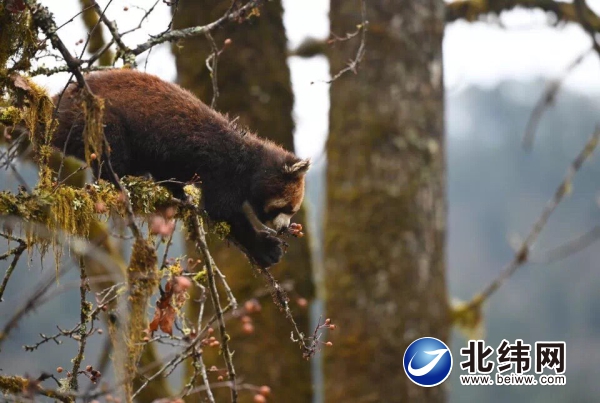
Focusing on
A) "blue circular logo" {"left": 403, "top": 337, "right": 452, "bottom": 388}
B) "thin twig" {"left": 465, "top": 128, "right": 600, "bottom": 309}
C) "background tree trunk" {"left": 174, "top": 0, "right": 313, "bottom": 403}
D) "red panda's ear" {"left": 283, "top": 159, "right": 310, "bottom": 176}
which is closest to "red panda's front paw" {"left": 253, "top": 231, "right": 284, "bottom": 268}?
"red panda's ear" {"left": 283, "top": 159, "right": 310, "bottom": 176}

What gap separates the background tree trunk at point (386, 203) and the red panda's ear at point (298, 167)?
361 cm

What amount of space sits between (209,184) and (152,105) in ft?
2.78

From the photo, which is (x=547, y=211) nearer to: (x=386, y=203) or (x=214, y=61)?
(x=386, y=203)

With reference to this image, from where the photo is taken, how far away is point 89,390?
2.93 m

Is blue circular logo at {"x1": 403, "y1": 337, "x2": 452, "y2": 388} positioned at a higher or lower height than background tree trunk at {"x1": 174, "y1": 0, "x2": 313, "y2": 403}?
lower

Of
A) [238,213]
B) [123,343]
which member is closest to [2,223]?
[123,343]

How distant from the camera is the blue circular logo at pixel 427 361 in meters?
9.59

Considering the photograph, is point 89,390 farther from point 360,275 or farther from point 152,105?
point 360,275

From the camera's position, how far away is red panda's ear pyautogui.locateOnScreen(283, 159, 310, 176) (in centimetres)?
703

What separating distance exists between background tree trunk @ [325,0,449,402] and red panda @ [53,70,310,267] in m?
3.51

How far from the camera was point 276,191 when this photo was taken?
714 cm

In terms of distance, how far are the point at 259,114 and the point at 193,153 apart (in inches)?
165

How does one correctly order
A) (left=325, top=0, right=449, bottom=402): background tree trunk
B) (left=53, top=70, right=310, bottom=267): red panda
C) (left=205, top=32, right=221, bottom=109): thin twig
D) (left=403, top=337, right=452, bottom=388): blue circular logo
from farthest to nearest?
1. (left=325, top=0, right=449, bottom=402): background tree trunk
2. (left=403, top=337, right=452, bottom=388): blue circular logo
3. (left=53, top=70, right=310, bottom=267): red panda
4. (left=205, top=32, right=221, bottom=109): thin twig

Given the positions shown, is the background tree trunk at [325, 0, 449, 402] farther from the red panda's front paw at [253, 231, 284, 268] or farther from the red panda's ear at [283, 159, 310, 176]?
the red panda's front paw at [253, 231, 284, 268]
